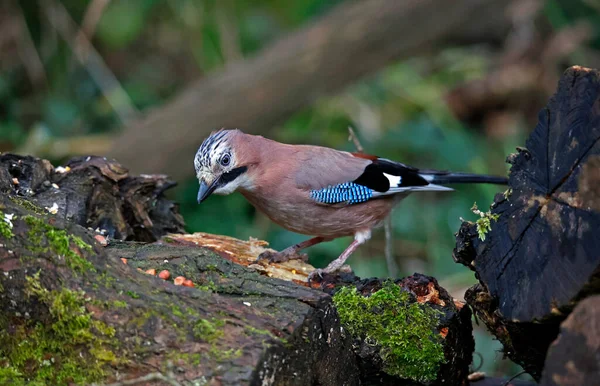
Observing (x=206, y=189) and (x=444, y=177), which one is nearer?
(x=206, y=189)

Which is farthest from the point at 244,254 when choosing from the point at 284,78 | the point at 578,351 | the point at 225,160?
the point at 284,78

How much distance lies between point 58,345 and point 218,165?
6.01ft

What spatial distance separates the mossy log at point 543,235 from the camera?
7.99 ft

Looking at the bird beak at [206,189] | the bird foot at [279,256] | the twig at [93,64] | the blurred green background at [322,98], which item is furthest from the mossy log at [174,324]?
the twig at [93,64]

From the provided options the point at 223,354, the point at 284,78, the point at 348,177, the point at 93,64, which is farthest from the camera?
the point at 93,64

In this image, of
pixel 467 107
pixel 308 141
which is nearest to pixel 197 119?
pixel 308 141

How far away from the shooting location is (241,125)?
7.38m

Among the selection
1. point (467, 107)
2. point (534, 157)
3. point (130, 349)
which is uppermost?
point (467, 107)

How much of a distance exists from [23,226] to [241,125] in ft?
15.9

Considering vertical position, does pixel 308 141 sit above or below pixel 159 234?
above

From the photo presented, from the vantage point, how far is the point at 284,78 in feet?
24.2

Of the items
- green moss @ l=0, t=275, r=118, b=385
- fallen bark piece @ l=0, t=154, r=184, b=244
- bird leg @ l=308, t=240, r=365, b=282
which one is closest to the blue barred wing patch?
bird leg @ l=308, t=240, r=365, b=282

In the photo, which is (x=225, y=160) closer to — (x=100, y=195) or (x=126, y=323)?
(x=100, y=195)

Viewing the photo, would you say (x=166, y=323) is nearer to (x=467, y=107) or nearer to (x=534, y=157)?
(x=534, y=157)
